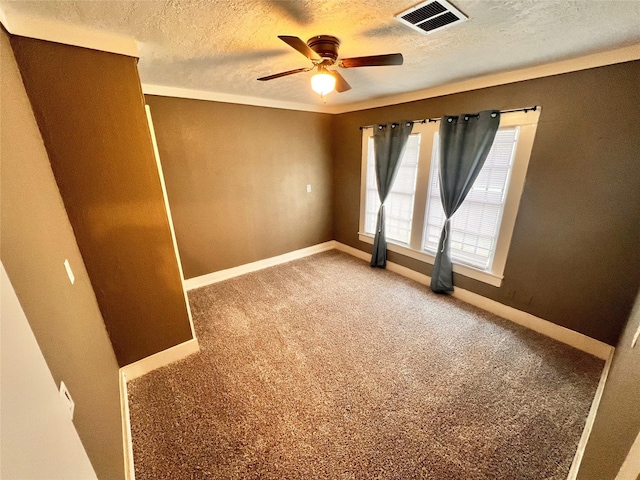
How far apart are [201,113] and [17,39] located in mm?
1722

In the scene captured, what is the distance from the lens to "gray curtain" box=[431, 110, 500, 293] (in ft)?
8.02

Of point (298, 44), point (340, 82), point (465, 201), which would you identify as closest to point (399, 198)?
point (465, 201)

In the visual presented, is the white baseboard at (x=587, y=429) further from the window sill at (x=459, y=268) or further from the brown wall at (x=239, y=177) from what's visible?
the brown wall at (x=239, y=177)

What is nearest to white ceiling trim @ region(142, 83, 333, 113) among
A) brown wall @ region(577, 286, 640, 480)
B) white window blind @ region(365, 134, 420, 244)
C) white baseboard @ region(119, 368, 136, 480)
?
white window blind @ region(365, 134, 420, 244)

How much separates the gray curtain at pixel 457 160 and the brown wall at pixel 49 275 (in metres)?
3.11

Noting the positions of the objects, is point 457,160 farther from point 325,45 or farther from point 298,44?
point 298,44

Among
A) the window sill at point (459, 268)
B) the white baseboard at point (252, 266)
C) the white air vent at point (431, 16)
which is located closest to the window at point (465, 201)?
the window sill at point (459, 268)

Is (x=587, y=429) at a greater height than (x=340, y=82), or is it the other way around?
(x=340, y=82)

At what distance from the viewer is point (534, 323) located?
2.47 meters

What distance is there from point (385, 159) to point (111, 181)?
2.94 m

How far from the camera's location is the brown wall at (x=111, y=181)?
141cm

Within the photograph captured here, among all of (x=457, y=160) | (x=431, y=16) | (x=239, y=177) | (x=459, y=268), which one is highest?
(x=431, y=16)

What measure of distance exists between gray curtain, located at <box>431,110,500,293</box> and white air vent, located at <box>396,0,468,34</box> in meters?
1.32

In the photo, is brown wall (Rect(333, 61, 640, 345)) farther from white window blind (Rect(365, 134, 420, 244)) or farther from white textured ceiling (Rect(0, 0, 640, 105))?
white window blind (Rect(365, 134, 420, 244))
